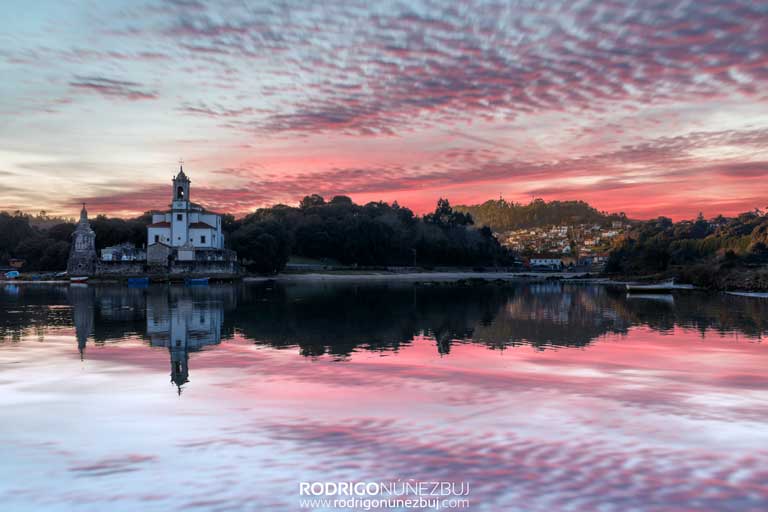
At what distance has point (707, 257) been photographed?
289ft

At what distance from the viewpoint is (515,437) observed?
8.82m

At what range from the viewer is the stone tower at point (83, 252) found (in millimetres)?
79938

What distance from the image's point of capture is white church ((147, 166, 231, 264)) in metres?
83.2

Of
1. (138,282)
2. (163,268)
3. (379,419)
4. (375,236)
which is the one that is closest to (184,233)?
(163,268)

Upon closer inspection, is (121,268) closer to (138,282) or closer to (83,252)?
(83,252)

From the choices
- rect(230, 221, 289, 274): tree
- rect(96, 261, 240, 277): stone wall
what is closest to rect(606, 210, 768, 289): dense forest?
rect(230, 221, 289, 274): tree

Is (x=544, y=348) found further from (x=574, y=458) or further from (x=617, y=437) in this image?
(x=574, y=458)

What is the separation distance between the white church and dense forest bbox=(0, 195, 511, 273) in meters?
4.86

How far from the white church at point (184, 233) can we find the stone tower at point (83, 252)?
7070mm

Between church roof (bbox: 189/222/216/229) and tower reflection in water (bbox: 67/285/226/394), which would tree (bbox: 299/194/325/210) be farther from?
tower reflection in water (bbox: 67/285/226/394)

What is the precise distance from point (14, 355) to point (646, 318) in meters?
26.7

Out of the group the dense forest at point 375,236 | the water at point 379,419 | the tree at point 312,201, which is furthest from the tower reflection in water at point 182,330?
the tree at point 312,201

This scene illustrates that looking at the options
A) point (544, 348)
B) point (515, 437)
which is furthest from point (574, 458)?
point (544, 348)

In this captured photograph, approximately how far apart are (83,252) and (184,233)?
13022 millimetres
